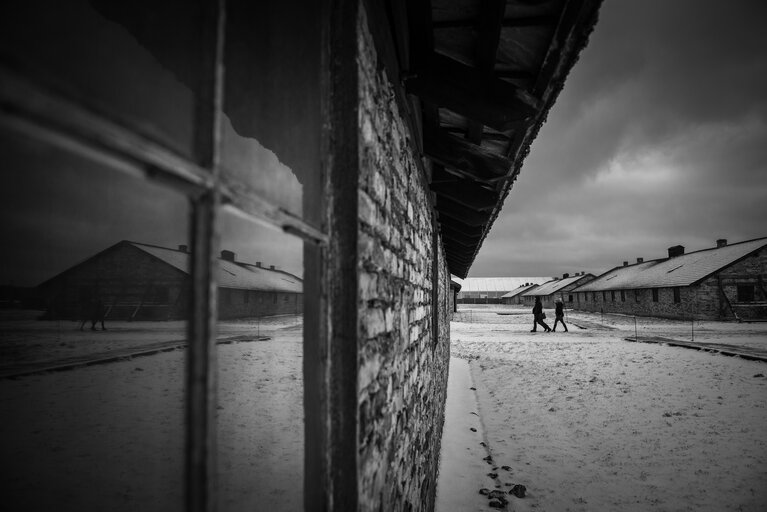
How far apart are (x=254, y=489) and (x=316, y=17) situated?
115 inches

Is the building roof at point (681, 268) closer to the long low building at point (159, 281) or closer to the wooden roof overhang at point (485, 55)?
the wooden roof overhang at point (485, 55)

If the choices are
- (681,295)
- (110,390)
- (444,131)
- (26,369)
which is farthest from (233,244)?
(681,295)

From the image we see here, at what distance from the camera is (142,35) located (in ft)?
3.38

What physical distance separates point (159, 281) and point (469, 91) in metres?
2.99

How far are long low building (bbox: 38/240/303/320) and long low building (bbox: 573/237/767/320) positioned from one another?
99.4 ft

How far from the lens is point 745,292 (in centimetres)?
2416

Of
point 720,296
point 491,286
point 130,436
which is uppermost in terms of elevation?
Answer: point 491,286

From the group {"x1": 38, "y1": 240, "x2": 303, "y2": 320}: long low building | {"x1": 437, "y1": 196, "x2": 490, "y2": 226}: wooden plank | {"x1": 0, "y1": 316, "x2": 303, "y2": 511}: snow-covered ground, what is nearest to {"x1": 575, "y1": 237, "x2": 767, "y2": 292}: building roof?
{"x1": 437, "y1": 196, "x2": 490, "y2": 226}: wooden plank

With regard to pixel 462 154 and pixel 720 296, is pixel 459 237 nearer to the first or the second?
pixel 462 154

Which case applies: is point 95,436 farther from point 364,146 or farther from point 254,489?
point 364,146

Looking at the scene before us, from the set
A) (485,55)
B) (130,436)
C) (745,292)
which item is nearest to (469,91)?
(485,55)

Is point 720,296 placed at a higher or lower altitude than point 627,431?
higher

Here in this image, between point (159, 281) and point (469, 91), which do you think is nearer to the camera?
point (469, 91)

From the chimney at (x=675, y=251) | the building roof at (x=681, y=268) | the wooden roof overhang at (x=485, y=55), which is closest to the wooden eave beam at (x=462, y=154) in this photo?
the wooden roof overhang at (x=485, y=55)
